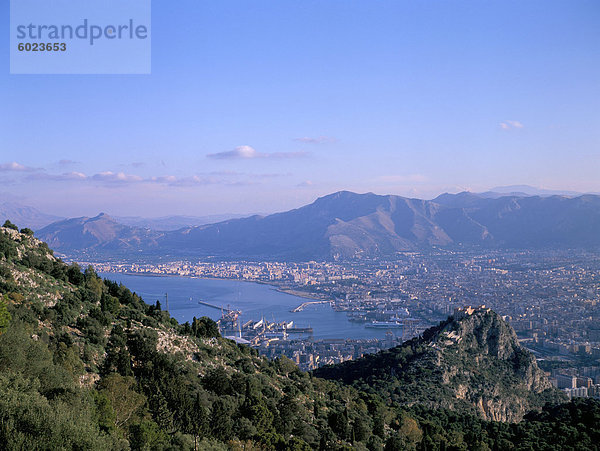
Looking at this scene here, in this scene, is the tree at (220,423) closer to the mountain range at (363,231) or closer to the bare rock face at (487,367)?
the bare rock face at (487,367)

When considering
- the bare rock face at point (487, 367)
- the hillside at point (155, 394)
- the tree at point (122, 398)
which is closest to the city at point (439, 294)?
the bare rock face at point (487, 367)

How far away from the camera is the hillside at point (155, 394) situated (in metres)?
8.88

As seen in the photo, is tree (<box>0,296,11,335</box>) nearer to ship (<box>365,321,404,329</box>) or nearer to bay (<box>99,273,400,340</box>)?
bay (<box>99,273,400,340</box>)

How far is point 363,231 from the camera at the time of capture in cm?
13662

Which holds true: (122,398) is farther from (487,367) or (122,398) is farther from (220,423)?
(487,367)

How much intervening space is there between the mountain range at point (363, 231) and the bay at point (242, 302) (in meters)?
36.8

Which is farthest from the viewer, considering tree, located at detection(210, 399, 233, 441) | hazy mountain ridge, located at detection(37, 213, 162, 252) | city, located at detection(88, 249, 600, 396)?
hazy mountain ridge, located at detection(37, 213, 162, 252)

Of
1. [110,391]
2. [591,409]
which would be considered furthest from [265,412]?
[591,409]

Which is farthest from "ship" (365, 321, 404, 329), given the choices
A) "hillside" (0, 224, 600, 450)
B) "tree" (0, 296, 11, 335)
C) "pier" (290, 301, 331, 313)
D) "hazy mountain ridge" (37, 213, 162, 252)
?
"hazy mountain ridge" (37, 213, 162, 252)

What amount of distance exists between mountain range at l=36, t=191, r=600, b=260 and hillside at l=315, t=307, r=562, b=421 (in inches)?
3466

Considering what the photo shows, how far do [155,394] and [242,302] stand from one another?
180 feet

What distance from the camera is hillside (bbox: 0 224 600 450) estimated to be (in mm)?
8875

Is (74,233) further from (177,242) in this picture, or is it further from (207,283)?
(207,283)

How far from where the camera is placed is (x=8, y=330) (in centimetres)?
1015
